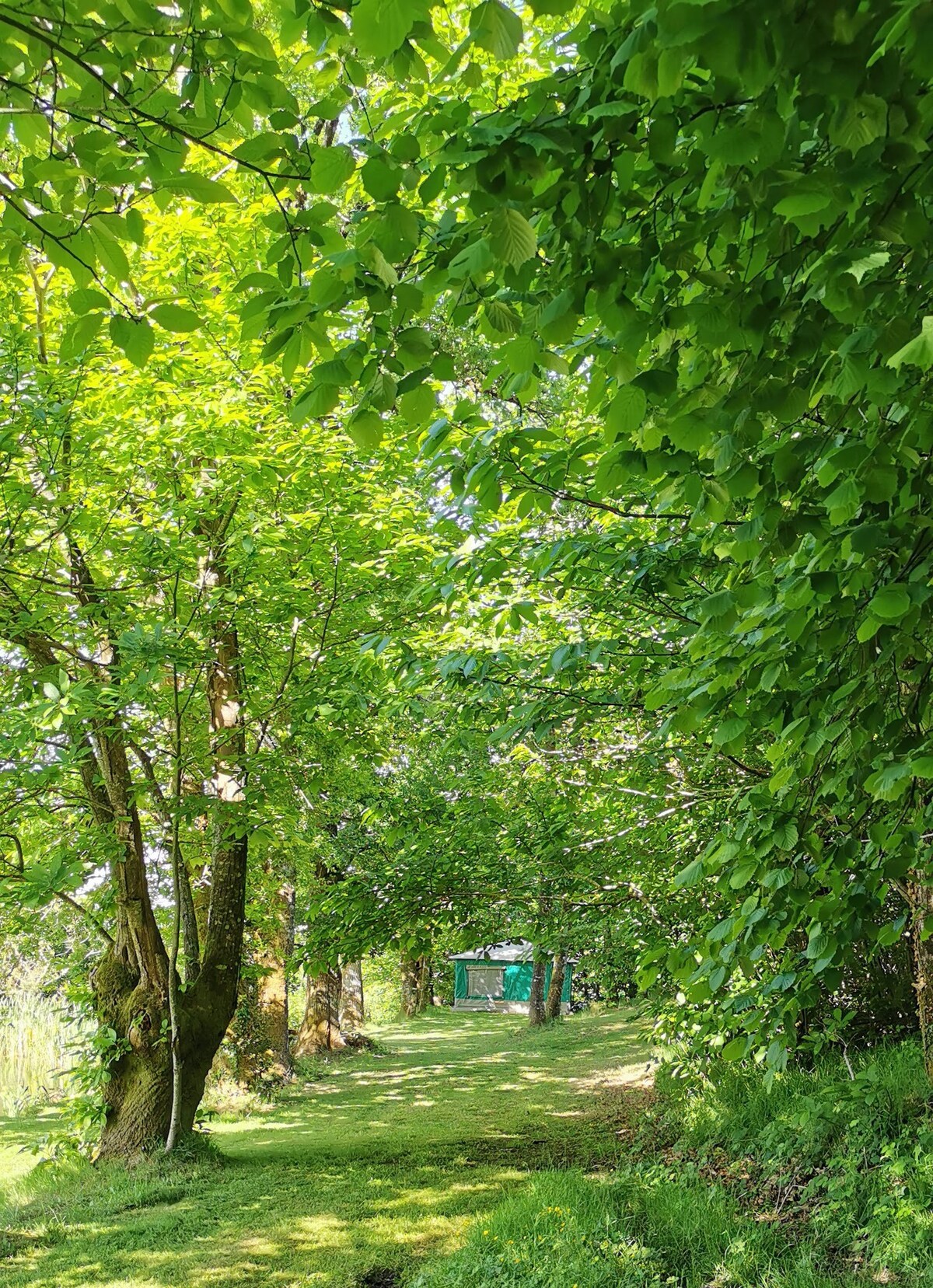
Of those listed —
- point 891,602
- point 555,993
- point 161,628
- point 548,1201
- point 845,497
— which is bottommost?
point 555,993

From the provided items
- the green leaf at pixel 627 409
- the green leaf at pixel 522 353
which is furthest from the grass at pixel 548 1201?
the green leaf at pixel 522 353

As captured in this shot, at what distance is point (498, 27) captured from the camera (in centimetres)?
148

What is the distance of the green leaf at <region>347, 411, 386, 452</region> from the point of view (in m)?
1.86

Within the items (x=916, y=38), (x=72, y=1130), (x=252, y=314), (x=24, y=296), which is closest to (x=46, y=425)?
(x=24, y=296)

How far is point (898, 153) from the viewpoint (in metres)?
1.59

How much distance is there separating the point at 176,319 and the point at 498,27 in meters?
0.78

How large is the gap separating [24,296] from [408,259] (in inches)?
246

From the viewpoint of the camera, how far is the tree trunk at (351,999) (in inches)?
780

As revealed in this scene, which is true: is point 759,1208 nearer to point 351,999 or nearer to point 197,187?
point 197,187

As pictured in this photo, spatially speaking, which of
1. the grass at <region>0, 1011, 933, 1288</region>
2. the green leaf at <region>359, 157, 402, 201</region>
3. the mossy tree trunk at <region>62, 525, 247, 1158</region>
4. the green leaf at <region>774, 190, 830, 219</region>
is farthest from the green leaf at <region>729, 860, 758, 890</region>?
the mossy tree trunk at <region>62, 525, 247, 1158</region>

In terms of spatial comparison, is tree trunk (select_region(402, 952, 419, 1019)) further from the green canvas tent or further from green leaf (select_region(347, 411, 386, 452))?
green leaf (select_region(347, 411, 386, 452))

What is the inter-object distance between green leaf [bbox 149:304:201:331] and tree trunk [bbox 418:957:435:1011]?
2537cm

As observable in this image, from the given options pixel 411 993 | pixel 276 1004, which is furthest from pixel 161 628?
pixel 411 993

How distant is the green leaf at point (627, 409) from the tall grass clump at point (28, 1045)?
13305mm
